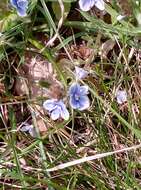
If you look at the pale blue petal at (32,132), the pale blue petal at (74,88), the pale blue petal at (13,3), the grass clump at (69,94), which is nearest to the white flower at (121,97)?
the grass clump at (69,94)

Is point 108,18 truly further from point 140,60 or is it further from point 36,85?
point 36,85

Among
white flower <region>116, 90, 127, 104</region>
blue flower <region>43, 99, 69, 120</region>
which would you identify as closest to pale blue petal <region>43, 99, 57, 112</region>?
blue flower <region>43, 99, 69, 120</region>

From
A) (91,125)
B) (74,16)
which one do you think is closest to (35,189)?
(91,125)

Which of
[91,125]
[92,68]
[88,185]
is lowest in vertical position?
[88,185]

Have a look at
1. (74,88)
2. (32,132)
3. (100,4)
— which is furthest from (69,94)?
(100,4)

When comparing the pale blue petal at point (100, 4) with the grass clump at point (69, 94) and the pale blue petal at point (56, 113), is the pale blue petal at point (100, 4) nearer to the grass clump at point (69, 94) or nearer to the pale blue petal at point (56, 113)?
the grass clump at point (69, 94)

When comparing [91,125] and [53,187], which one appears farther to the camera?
[91,125]

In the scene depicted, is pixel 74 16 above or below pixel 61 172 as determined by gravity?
above
